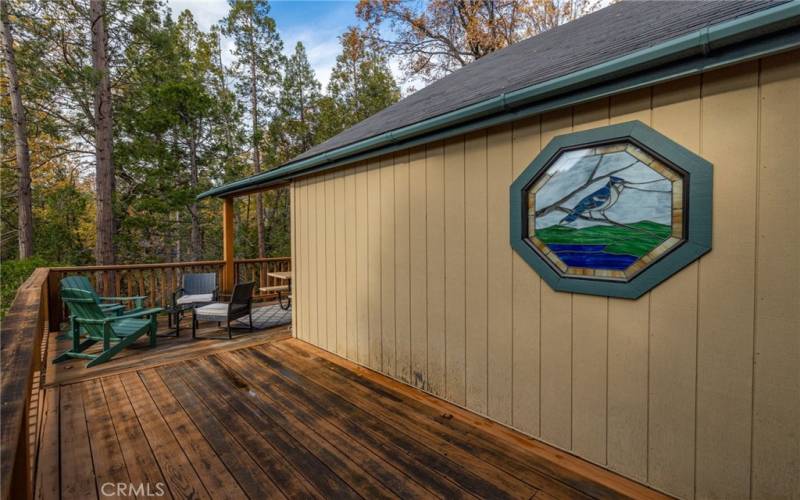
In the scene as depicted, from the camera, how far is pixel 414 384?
3104 millimetres

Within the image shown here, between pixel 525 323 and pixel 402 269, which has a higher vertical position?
pixel 402 269

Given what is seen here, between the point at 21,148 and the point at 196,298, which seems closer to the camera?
the point at 196,298

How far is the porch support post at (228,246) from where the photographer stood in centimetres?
624

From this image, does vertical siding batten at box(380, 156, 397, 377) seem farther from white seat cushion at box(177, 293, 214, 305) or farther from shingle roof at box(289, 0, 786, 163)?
white seat cushion at box(177, 293, 214, 305)

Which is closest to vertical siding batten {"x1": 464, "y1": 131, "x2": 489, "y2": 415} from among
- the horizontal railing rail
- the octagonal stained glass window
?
the octagonal stained glass window

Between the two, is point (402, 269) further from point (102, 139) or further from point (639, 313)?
point (102, 139)

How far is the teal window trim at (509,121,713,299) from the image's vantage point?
66.5 inches

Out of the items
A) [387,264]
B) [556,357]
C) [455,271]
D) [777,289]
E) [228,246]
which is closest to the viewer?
[777,289]

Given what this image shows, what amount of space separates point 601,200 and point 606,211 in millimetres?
68

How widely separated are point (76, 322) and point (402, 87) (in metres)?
12.2

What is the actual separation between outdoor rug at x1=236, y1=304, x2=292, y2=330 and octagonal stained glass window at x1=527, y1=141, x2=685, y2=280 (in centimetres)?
445

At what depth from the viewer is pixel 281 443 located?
2277 mm

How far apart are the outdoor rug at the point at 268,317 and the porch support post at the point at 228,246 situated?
2.30ft

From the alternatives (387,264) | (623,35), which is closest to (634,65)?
(623,35)
